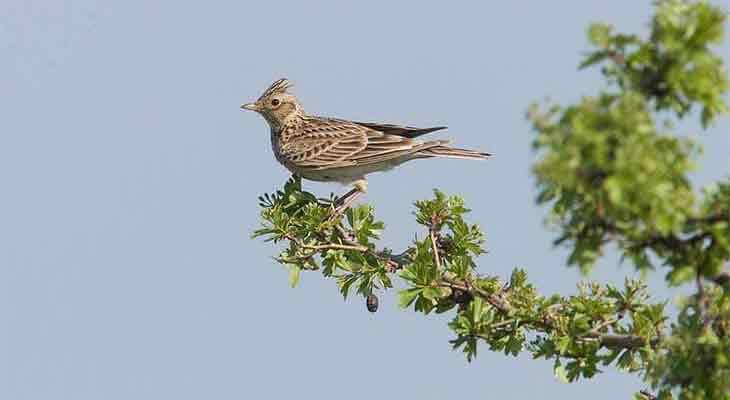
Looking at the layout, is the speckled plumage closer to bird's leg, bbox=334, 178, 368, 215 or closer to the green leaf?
bird's leg, bbox=334, 178, 368, 215

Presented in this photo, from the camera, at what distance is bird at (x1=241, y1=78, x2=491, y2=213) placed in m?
14.4

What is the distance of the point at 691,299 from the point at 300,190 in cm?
549

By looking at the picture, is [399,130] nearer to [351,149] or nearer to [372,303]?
[351,149]

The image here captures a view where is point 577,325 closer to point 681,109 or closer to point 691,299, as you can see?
point 691,299

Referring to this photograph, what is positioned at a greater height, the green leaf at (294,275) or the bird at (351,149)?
the bird at (351,149)

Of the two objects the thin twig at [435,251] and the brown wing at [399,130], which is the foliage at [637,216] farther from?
the brown wing at [399,130]

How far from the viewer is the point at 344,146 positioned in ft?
49.7

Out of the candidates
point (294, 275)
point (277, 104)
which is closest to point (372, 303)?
point (294, 275)

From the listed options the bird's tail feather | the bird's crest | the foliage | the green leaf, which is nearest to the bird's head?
the bird's crest

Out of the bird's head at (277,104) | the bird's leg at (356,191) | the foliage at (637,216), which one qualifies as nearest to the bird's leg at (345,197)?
the bird's leg at (356,191)

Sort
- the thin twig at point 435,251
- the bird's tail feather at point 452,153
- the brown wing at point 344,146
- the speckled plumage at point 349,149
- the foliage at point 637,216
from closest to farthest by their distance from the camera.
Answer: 1. the foliage at point 637,216
2. the thin twig at point 435,251
3. the bird's tail feather at point 452,153
4. the speckled plumage at point 349,149
5. the brown wing at point 344,146

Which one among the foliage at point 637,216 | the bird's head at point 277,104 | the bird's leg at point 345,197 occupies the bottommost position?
the foliage at point 637,216

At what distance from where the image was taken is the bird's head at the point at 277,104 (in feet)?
53.8

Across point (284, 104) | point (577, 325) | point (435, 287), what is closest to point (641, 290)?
point (577, 325)
